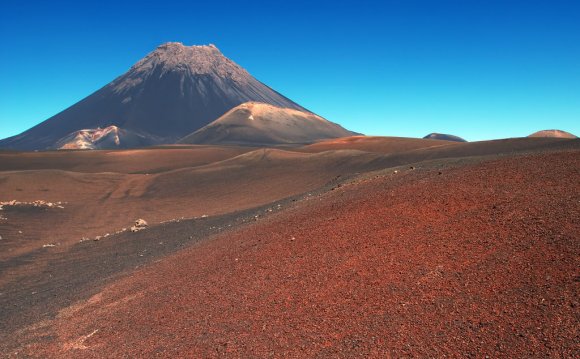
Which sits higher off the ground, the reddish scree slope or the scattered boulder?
the reddish scree slope

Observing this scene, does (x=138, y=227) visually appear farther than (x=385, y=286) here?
Yes

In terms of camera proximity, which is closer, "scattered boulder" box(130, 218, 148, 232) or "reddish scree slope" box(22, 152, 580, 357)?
"reddish scree slope" box(22, 152, 580, 357)

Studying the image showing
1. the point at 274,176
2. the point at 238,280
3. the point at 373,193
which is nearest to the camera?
the point at 238,280

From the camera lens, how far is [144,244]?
68.7 ft

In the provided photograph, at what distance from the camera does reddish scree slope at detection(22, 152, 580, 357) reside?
6.89 meters

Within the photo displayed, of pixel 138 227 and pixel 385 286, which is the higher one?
pixel 385 286

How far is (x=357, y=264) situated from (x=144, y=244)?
44.7 feet

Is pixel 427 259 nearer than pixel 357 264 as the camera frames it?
Yes

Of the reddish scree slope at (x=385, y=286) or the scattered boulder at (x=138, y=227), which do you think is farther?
the scattered boulder at (x=138, y=227)

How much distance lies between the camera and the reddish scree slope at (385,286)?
6.89m

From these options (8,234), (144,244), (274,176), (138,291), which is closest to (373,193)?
(138,291)

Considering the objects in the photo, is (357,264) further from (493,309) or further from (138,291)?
(138,291)

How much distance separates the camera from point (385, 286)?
28.3 feet

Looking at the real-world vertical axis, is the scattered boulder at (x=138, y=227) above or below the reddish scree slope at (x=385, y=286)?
below
